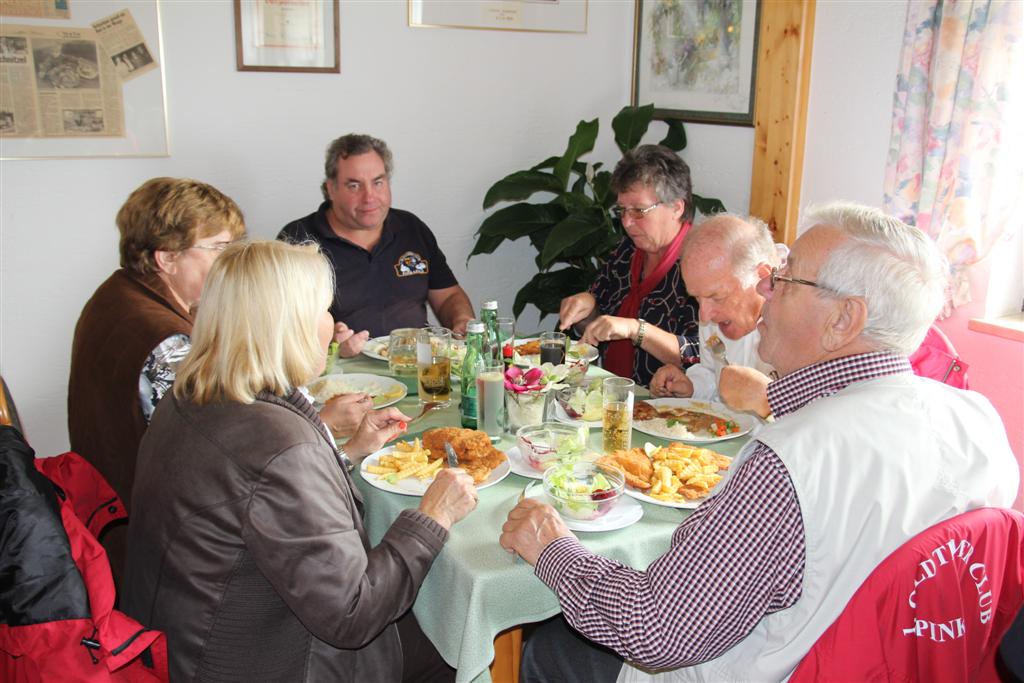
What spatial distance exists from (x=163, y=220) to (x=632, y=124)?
236cm

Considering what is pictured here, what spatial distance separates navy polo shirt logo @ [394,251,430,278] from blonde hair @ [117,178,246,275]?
1270 mm

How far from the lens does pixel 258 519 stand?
52.1 inches

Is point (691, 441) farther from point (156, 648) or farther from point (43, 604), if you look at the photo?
point (43, 604)

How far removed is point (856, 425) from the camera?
120 centimetres

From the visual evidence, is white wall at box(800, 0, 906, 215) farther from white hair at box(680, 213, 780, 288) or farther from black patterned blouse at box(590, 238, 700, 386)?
white hair at box(680, 213, 780, 288)

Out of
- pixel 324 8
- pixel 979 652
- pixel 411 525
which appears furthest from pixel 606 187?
pixel 979 652

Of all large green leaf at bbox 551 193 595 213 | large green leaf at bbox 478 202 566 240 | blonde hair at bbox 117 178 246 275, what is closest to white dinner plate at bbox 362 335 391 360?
blonde hair at bbox 117 178 246 275

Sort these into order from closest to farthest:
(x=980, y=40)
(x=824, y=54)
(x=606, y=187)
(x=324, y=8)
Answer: (x=980, y=40)
(x=824, y=54)
(x=324, y=8)
(x=606, y=187)

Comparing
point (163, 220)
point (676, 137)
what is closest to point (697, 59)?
point (676, 137)

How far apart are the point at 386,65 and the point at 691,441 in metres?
2.42

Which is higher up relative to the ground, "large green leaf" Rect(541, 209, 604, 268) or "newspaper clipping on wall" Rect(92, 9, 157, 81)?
"newspaper clipping on wall" Rect(92, 9, 157, 81)

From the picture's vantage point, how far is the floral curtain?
7.95ft

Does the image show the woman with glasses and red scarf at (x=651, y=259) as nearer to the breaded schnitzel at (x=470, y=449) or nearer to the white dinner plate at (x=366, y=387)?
the white dinner plate at (x=366, y=387)

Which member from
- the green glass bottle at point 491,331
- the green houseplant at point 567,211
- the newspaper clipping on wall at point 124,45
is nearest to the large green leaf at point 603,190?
the green houseplant at point 567,211
